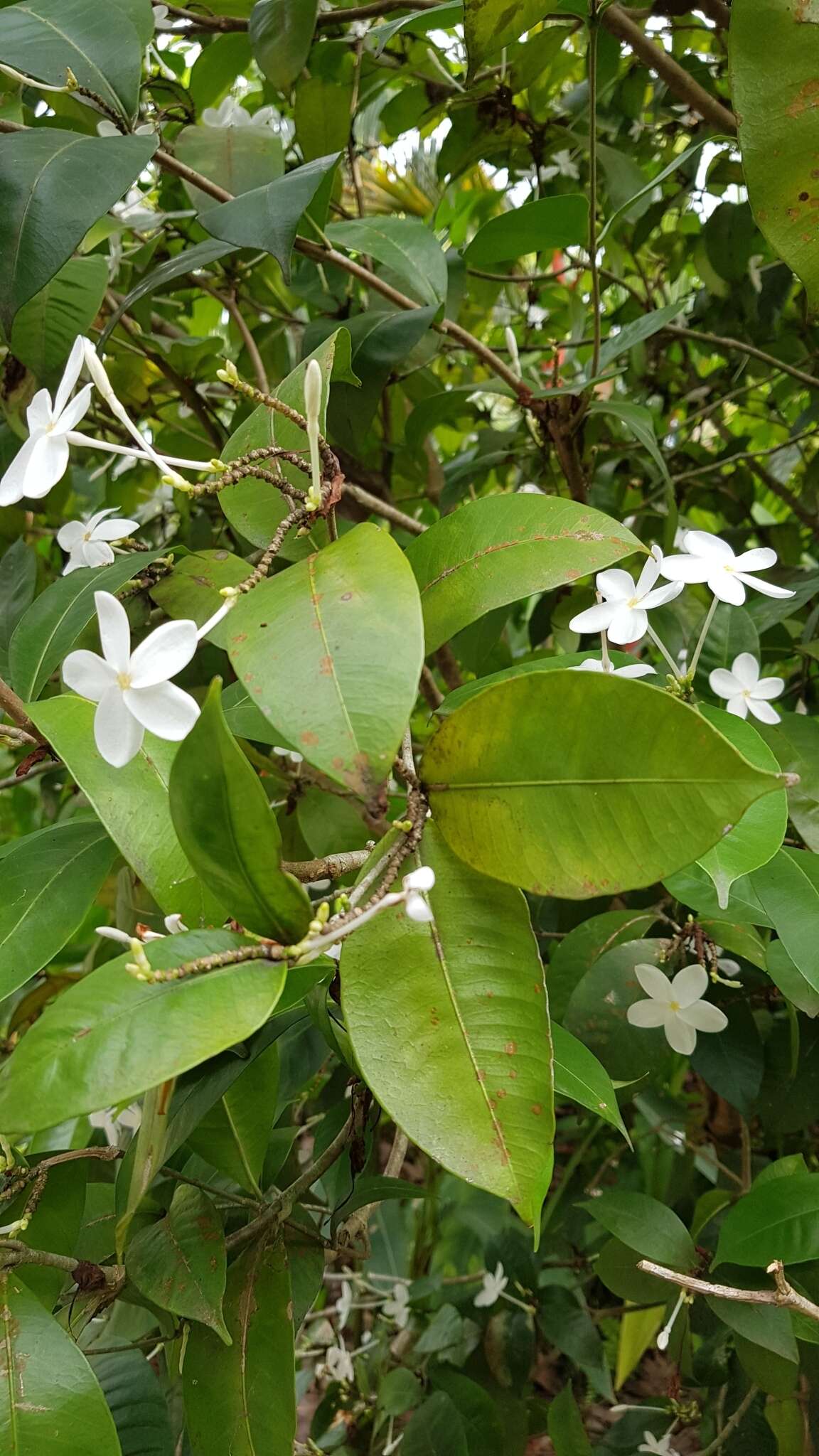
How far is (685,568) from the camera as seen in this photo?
52cm

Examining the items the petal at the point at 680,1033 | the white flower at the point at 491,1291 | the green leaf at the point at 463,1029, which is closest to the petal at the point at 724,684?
the petal at the point at 680,1033

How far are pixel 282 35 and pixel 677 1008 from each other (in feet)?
2.37

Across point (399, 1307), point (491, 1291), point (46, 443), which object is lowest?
point (399, 1307)

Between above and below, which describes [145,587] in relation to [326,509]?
below

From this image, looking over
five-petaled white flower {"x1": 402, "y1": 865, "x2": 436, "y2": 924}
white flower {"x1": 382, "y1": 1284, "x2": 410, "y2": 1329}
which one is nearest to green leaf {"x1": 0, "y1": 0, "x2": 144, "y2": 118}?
five-petaled white flower {"x1": 402, "y1": 865, "x2": 436, "y2": 924}

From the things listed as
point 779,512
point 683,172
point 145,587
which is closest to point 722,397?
point 683,172

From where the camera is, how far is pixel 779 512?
1466 mm

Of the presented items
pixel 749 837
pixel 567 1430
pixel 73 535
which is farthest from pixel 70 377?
pixel 567 1430

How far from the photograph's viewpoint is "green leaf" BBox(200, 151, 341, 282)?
0.53m

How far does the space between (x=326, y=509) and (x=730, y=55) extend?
1.18 ft

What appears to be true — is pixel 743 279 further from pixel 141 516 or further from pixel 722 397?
pixel 141 516

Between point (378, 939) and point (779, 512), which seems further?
point (779, 512)

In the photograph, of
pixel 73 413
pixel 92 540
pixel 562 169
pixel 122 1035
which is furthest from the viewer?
pixel 562 169

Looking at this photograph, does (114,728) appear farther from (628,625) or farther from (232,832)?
(628,625)
